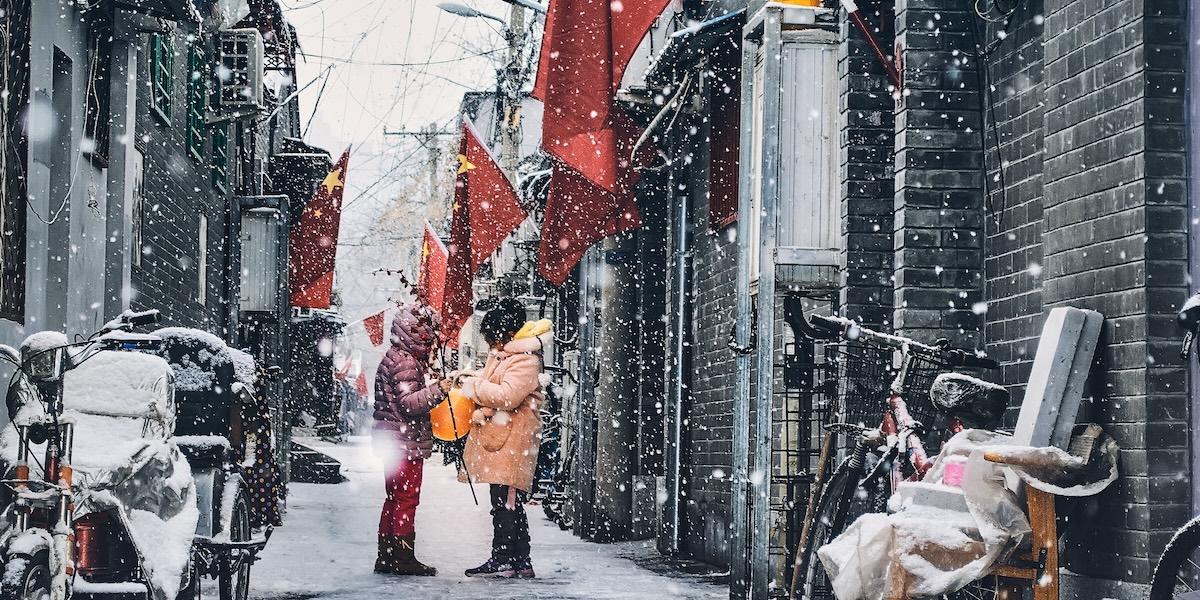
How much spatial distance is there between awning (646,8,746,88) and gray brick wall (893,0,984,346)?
8.93 ft

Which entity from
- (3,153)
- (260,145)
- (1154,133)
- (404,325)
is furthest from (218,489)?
(260,145)

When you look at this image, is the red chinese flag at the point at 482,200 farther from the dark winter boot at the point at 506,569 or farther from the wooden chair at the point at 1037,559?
the wooden chair at the point at 1037,559

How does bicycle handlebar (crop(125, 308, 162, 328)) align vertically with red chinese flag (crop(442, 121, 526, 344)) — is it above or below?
below

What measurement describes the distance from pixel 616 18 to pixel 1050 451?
6.64 m

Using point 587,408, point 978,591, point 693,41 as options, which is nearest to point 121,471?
point 978,591

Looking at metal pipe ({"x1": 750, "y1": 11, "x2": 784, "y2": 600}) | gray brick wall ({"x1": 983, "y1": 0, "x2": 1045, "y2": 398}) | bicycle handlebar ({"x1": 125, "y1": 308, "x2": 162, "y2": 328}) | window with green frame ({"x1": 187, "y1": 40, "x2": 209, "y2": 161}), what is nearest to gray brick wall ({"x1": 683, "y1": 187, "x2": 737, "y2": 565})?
metal pipe ({"x1": 750, "y1": 11, "x2": 784, "y2": 600})

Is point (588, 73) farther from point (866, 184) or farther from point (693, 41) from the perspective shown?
point (866, 184)

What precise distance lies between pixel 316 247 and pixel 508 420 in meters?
15.7

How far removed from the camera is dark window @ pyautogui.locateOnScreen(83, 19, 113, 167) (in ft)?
38.8

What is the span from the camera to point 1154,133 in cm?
578

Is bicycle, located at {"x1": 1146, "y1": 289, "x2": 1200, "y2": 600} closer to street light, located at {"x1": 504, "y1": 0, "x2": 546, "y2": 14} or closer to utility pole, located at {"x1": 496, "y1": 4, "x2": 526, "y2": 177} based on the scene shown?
street light, located at {"x1": 504, "y1": 0, "x2": 546, "y2": 14}

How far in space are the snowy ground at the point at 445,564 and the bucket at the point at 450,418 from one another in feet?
3.67

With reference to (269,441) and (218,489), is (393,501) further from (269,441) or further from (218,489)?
(218,489)

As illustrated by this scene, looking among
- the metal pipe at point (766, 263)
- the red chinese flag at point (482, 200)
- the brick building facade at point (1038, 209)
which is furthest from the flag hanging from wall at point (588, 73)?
the red chinese flag at point (482, 200)
